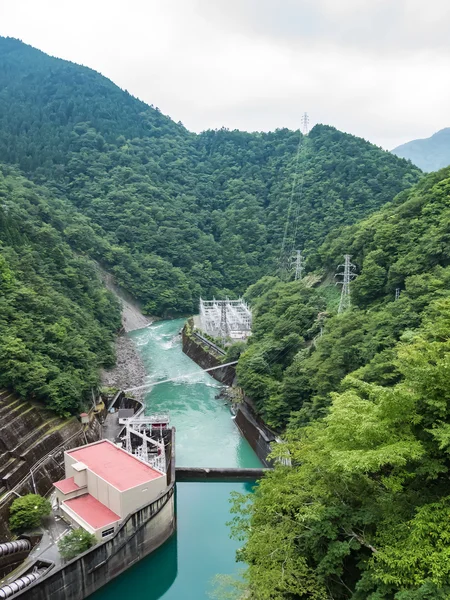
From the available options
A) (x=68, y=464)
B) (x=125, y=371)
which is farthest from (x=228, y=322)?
(x=68, y=464)

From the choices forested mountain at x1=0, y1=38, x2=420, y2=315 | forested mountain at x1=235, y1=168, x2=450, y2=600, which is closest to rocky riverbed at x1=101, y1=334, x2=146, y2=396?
forested mountain at x1=0, y1=38, x2=420, y2=315

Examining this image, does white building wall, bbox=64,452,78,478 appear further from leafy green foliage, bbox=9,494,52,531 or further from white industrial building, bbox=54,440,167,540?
leafy green foliage, bbox=9,494,52,531

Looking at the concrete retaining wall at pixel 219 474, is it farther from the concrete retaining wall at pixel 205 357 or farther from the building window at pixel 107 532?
the concrete retaining wall at pixel 205 357

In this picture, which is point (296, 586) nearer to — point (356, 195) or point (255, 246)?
point (356, 195)

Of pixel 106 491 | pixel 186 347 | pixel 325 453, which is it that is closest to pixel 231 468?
pixel 106 491

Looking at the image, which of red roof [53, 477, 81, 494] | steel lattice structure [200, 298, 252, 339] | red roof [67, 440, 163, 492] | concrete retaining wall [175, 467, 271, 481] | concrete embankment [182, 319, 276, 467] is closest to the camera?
red roof [67, 440, 163, 492]
